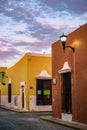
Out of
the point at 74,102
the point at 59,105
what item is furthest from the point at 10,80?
the point at 74,102

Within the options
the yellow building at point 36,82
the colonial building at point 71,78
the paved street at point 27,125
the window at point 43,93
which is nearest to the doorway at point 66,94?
the colonial building at point 71,78

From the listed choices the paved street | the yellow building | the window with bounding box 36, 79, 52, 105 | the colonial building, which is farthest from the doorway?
the window with bounding box 36, 79, 52, 105

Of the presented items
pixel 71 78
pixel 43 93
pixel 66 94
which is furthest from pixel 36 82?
pixel 71 78

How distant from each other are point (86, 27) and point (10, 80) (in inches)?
1011

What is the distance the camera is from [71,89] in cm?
1989

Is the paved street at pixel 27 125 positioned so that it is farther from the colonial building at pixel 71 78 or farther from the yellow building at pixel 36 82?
the yellow building at pixel 36 82

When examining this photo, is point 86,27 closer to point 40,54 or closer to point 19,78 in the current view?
point 40,54

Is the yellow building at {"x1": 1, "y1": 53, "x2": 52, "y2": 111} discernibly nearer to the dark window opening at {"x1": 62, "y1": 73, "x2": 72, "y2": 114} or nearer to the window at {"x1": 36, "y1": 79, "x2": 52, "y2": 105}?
the window at {"x1": 36, "y1": 79, "x2": 52, "y2": 105}

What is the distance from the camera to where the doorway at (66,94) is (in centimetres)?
2047

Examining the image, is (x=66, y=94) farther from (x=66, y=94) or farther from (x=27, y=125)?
(x=27, y=125)

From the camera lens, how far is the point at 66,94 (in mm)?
21016

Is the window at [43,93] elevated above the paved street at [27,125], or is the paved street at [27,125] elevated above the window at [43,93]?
the window at [43,93]

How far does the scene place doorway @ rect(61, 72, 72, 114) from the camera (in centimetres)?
2047

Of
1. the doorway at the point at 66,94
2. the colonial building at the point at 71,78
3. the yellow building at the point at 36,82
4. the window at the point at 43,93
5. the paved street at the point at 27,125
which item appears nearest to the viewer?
the paved street at the point at 27,125
